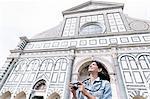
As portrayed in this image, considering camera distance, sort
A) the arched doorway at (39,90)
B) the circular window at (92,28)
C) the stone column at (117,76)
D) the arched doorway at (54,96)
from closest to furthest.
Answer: the stone column at (117,76)
the arched doorway at (54,96)
the arched doorway at (39,90)
the circular window at (92,28)

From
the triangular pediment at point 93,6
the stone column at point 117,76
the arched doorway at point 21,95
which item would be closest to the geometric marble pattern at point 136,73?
the stone column at point 117,76

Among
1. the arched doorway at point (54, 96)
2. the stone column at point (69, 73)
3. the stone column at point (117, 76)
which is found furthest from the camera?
the arched doorway at point (54, 96)

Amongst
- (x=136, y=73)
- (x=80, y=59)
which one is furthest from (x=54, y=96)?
(x=136, y=73)

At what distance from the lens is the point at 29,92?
8.23 metres

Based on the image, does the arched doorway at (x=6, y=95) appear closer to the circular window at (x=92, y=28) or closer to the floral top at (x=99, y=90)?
the circular window at (x=92, y=28)

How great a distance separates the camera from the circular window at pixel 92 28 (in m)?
11.4

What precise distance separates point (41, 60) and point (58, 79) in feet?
7.14

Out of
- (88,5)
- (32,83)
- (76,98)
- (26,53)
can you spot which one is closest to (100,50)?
(32,83)

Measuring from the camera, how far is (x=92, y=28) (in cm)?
1184

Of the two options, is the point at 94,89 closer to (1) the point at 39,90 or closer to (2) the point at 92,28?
(1) the point at 39,90

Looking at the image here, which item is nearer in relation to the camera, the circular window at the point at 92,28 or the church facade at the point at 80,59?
the church facade at the point at 80,59

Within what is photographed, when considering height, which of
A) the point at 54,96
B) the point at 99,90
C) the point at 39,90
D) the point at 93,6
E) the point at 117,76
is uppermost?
the point at 93,6

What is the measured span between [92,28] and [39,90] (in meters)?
6.56

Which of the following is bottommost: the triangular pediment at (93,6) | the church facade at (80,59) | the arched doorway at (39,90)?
the arched doorway at (39,90)
